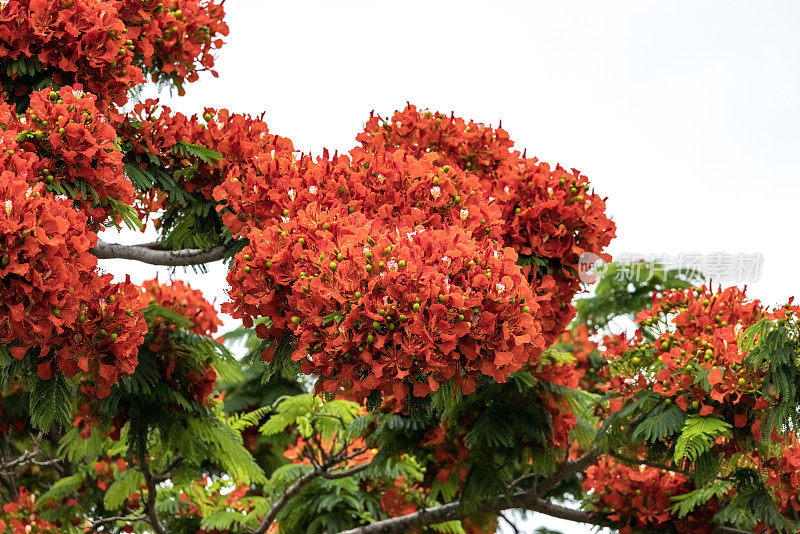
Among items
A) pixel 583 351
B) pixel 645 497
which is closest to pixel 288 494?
pixel 645 497

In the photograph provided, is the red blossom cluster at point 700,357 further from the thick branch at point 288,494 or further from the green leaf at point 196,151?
the green leaf at point 196,151

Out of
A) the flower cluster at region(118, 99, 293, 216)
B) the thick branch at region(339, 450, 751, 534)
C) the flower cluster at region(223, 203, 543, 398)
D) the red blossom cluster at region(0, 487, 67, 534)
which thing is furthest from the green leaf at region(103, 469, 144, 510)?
the flower cluster at region(223, 203, 543, 398)

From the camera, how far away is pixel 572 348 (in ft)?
38.5

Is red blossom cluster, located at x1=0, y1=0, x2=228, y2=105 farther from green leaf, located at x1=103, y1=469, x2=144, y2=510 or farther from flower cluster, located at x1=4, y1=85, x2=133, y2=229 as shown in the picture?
green leaf, located at x1=103, y1=469, x2=144, y2=510

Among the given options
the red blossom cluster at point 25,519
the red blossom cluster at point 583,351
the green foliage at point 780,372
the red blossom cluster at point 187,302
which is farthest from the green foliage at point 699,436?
the red blossom cluster at point 25,519

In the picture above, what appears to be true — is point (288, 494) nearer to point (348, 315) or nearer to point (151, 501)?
point (151, 501)

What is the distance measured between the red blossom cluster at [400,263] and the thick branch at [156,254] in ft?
2.30

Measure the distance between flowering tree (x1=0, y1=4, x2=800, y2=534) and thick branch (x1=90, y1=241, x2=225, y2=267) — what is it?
0.05 ft

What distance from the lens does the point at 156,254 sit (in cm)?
656

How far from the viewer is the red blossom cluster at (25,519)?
877 cm

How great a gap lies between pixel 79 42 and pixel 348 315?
280 cm

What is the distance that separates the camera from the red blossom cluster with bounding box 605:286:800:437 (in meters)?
5.57

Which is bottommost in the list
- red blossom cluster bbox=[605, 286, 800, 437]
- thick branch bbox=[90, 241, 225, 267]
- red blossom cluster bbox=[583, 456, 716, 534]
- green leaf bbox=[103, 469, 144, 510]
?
red blossom cluster bbox=[583, 456, 716, 534]

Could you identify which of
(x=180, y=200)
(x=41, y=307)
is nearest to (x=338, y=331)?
(x=41, y=307)
